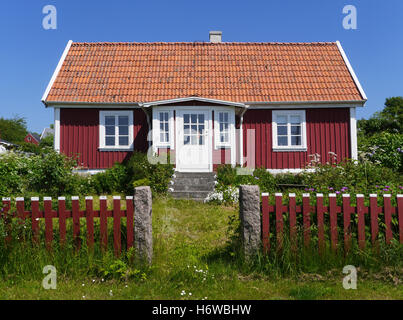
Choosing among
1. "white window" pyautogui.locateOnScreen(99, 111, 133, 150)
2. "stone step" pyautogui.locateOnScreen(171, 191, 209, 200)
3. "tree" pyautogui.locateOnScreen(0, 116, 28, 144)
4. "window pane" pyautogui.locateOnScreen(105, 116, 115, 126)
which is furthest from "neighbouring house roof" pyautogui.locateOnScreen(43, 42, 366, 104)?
"tree" pyautogui.locateOnScreen(0, 116, 28, 144)

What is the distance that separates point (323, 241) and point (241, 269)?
1.21 m

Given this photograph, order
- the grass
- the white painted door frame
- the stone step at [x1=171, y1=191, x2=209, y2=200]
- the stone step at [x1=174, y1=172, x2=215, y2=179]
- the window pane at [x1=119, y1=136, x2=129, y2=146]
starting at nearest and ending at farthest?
the grass → the stone step at [x1=171, y1=191, x2=209, y2=200] → the stone step at [x1=174, y1=172, x2=215, y2=179] → the white painted door frame → the window pane at [x1=119, y1=136, x2=129, y2=146]

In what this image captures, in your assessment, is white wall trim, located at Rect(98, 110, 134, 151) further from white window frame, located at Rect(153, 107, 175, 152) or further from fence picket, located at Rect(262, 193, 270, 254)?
fence picket, located at Rect(262, 193, 270, 254)

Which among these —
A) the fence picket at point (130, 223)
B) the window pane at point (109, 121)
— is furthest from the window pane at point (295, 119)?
the fence picket at point (130, 223)

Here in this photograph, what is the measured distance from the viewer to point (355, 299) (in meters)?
3.74

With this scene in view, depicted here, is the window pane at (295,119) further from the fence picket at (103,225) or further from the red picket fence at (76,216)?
the fence picket at (103,225)

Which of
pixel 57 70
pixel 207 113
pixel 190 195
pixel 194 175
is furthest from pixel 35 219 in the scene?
pixel 57 70

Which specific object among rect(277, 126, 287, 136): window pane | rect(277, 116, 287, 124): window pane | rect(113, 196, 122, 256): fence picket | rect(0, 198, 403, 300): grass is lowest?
rect(0, 198, 403, 300): grass

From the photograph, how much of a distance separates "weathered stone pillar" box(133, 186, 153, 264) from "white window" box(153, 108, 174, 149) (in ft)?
24.4

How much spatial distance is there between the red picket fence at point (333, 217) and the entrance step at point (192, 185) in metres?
5.26

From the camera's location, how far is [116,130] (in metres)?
13.2

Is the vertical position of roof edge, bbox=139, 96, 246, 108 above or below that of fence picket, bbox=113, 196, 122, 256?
above

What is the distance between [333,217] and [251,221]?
1.15m

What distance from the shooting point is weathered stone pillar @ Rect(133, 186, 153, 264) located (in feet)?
14.7
